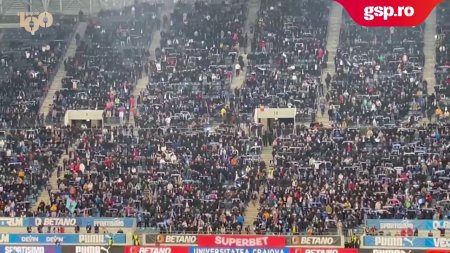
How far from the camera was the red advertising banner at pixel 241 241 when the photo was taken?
4175cm

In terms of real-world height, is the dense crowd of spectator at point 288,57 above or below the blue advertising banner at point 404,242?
above

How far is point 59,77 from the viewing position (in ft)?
191

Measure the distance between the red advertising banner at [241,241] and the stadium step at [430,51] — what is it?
48.3 feet

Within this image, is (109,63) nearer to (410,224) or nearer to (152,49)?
(152,49)

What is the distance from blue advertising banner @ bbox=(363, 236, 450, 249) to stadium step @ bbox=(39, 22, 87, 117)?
58.4ft

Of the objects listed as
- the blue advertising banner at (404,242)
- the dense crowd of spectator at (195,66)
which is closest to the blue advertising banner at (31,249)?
the blue advertising banner at (404,242)

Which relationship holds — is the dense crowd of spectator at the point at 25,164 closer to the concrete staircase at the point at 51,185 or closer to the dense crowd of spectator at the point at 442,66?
the concrete staircase at the point at 51,185

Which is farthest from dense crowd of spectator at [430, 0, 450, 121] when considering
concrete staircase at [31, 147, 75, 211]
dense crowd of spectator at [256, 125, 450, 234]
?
concrete staircase at [31, 147, 75, 211]

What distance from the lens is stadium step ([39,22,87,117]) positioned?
55950 mm

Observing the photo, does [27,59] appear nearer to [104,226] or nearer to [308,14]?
[308,14]

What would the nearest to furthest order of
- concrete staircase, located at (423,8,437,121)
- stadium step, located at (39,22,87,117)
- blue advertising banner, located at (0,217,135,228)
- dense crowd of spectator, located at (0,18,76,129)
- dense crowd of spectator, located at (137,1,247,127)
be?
blue advertising banner, located at (0,217,135,228), dense crowd of spectator, located at (137,1,247,127), dense crowd of spectator, located at (0,18,76,129), concrete staircase, located at (423,8,437,121), stadium step, located at (39,22,87,117)

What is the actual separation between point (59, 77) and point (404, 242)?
68.8 ft

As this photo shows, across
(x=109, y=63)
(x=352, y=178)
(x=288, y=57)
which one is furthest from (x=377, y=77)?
(x=109, y=63)

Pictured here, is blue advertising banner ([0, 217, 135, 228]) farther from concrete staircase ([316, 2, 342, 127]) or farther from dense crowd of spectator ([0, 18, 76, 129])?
concrete staircase ([316, 2, 342, 127])
